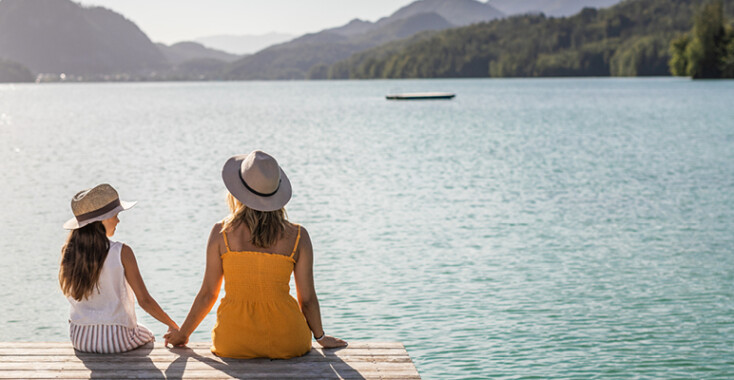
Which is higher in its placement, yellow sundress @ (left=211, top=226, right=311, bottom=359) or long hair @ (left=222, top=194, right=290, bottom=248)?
long hair @ (left=222, top=194, right=290, bottom=248)

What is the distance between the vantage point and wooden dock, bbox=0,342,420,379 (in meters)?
4.09

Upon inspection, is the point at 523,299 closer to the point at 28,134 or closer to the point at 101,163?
the point at 101,163

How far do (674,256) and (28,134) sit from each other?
3911cm

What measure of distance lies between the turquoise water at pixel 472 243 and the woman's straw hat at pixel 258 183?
14.4 feet

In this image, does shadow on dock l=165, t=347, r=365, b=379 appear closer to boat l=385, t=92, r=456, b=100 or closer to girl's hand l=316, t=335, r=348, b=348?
girl's hand l=316, t=335, r=348, b=348

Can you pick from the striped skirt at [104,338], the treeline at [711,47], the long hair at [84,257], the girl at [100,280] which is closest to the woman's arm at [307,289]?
the girl at [100,280]

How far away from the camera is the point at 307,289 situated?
447 cm

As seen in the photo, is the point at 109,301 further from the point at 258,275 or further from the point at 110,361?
the point at 258,275

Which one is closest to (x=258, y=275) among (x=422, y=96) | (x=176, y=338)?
(x=176, y=338)

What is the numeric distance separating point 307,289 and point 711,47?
117 meters

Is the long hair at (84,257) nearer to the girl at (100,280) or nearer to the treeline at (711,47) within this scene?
the girl at (100,280)

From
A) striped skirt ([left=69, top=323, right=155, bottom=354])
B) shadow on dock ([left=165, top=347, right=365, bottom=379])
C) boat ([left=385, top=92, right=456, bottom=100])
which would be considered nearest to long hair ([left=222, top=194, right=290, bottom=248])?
shadow on dock ([left=165, top=347, right=365, bottom=379])

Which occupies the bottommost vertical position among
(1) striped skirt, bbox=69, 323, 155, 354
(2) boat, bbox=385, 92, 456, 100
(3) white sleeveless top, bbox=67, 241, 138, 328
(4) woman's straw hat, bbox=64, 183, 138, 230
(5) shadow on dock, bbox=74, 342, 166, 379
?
(2) boat, bbox=385, 92, 456, 100

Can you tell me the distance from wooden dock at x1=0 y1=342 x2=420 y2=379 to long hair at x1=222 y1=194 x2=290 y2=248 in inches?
26.3
